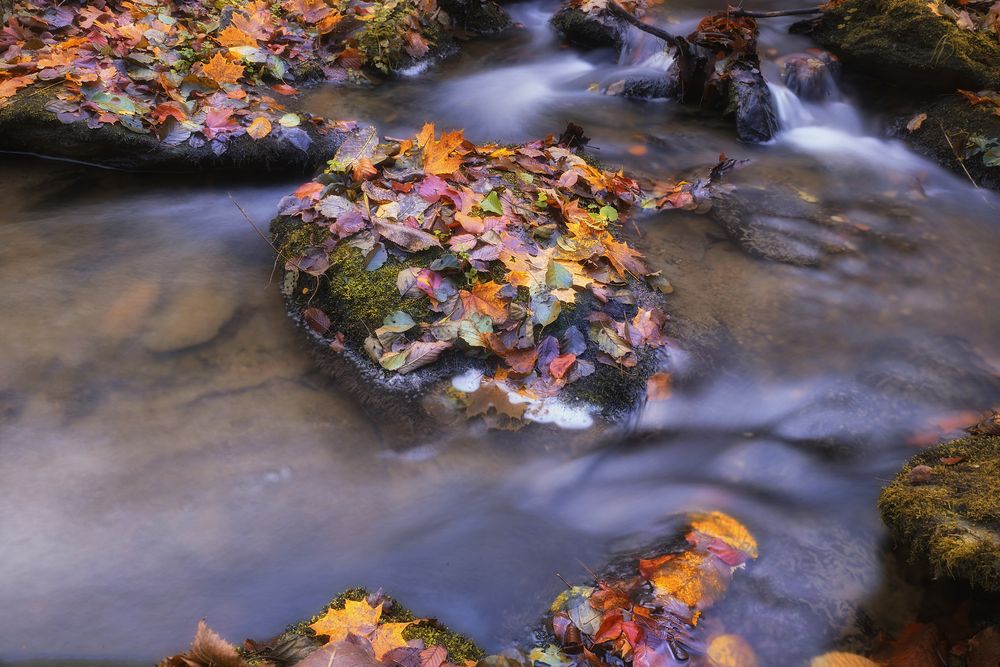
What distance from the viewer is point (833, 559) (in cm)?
279

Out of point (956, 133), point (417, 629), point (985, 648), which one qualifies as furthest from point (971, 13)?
point (417, 629)

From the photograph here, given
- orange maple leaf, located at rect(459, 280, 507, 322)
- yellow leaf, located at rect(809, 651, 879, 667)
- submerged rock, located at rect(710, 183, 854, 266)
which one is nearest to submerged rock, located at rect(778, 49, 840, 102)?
submerged rock, located at rect(710, 183, 854, 266)

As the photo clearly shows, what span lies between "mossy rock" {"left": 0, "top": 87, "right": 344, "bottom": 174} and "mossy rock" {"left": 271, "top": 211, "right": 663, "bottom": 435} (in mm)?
1523

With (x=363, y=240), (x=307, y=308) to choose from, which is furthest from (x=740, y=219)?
(x=307, y=308)

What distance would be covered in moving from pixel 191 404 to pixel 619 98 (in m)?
5.44

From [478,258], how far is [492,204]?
19.7 inches

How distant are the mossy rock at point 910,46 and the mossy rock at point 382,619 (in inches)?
275

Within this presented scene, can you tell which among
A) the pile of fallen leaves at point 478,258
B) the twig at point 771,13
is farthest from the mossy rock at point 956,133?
the pile of fallen leaves at point 478,258

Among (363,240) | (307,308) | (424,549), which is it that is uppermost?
(363,240)

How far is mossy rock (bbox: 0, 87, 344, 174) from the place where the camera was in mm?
4887

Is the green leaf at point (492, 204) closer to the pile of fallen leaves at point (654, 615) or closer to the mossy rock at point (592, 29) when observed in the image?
the pile of fallen leaves at point (654, 615)

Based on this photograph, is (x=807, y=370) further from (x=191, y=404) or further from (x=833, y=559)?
(x=191, y=404)

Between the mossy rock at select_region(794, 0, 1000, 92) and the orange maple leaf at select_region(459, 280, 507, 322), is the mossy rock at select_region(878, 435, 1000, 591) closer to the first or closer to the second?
the orange maple leaf at select_region(459, 280, 507, 322)

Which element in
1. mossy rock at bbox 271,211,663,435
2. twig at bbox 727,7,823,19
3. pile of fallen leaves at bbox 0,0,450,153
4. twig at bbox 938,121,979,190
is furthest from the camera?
twig at bbox 727,7,823,19
